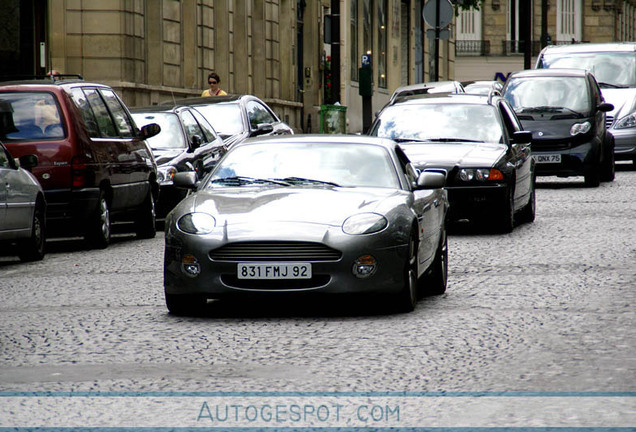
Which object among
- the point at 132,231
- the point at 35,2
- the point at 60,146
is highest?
the point at 35,2

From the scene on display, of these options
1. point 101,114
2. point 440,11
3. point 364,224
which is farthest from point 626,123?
point 364,224

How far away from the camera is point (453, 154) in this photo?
50.9 ft

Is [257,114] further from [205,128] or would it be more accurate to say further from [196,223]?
[196,223]

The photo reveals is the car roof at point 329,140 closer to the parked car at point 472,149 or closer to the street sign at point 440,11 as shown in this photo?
the parked car at point 472,149

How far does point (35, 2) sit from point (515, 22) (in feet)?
201

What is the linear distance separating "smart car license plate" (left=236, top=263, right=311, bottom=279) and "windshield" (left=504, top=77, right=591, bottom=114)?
14.9 metres

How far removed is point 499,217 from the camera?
1530cm

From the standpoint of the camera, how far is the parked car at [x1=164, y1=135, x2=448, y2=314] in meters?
9.03

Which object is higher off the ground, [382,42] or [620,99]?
[382,42]

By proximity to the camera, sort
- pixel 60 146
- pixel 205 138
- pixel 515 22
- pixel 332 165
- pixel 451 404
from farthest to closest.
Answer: pixel 515 22
pixel 205 138
pixel 60 146
pixel 332 165
pixel 451 404

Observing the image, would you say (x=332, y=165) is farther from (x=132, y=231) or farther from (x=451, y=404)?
(x=132, y=231)

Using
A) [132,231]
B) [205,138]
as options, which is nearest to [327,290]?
[132,231]

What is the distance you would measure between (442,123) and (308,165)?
21.1 feet

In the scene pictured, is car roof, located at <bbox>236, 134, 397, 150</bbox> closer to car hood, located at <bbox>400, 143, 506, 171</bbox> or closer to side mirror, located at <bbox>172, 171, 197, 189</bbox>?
side mirror, located at <bbox>172, 171, 197, 189</bbox>
